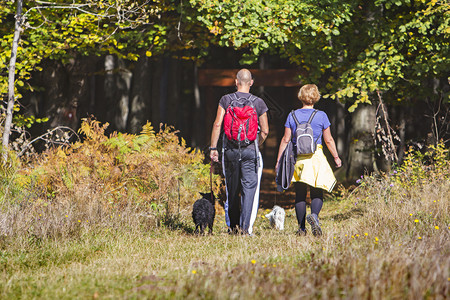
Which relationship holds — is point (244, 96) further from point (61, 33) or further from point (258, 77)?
point (258, 77)

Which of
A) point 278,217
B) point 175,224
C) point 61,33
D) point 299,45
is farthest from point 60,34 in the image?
point 278,217

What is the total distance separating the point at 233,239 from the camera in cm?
744

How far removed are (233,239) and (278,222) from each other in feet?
5.88

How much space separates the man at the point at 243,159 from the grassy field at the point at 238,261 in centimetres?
→ 44

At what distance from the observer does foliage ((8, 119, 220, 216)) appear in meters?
9.34

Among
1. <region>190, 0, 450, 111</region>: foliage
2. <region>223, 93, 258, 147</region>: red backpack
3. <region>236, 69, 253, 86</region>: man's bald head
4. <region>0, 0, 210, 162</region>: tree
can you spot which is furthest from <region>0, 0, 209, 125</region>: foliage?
<region>223, 93, 258, 147</region>: red backpack

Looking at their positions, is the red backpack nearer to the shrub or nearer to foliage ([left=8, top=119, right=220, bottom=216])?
the shrub

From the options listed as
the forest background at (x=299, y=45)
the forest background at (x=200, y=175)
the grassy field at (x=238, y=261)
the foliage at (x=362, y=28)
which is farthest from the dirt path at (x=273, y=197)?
the grassy field at (x=238, y=261)

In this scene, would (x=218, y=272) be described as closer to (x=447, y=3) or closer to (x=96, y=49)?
(x=447, y=3)

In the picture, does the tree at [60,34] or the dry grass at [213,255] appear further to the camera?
the tree at [60,34]

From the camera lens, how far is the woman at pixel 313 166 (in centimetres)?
743

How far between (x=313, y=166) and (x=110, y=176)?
3.96m

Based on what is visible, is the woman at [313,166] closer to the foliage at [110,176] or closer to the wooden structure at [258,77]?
the foliage at [110,176]

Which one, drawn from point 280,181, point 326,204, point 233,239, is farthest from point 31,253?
point 326,204
